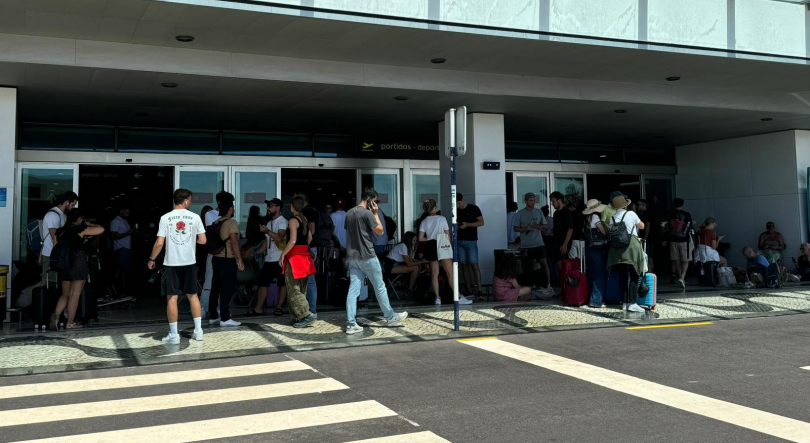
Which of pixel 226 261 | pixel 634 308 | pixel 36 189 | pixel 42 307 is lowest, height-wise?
pixel 634 308

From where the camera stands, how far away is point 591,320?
33.3 feet

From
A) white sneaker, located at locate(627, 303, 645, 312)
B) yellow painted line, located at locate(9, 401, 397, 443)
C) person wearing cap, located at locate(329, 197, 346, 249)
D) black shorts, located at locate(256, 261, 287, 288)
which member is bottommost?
yellow painted line, located at locate(9, 401, 397, 443)

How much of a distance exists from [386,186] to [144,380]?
10997mm

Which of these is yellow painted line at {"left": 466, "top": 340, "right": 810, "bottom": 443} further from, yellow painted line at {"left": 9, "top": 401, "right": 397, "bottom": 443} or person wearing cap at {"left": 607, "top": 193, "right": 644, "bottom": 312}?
person wearing cap at {"left": 607, "top": 193, "right": 644, "bottom": 312}

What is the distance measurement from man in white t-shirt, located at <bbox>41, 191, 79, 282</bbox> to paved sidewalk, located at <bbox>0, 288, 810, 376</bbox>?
3.32ft

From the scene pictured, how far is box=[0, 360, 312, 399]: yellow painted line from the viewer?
6275 mm

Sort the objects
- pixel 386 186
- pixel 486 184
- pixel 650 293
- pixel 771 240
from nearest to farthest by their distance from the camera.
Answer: pixel 650 293 → pixel 486 184 → pixel 386 186 → pixel 771 240

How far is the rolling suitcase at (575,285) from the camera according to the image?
1142cm

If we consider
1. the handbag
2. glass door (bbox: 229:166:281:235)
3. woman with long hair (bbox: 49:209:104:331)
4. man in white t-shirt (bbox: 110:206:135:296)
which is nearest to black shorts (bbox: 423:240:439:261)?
the handbag

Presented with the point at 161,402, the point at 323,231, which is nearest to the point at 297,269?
the point at 323,231

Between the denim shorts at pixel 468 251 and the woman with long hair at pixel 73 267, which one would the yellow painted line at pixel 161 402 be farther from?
the denim shorts at pixel 468 251

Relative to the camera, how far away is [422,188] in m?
17.4

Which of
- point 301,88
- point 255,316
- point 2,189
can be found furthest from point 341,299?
Result: point 2,189

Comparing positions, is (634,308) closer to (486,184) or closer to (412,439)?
(486,184)
